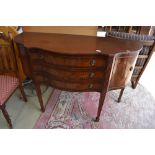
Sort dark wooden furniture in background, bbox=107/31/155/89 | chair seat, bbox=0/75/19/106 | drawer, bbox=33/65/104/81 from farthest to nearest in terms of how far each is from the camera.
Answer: dark wooden furniture in background, bbox=107/31/155/89 → chair seat, bbox=0/75/19/106 → drawer, bbox=33/65/104/81

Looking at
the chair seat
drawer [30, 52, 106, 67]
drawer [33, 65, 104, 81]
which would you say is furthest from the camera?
the chair seat

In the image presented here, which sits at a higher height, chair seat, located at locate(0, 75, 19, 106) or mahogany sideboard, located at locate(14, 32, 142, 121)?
mahogany sideboard, located at locate(14, 32, 142, 121)

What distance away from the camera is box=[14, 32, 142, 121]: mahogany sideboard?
1.26 meters

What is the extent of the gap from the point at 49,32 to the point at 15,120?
3.51ft

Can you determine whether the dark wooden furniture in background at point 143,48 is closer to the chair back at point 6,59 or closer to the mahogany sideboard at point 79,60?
the mahogany sideboard at point 79,60

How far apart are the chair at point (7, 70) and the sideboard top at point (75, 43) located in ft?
0.43

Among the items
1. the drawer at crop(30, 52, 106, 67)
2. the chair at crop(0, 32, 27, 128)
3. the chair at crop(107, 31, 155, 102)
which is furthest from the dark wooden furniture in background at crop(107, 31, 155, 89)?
the chair at crop(0, 32, 27, 128)

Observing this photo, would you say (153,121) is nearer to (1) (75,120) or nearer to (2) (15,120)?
(1) (75,120)

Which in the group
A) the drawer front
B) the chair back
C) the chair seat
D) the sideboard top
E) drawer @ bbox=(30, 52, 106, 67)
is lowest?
the chair seat

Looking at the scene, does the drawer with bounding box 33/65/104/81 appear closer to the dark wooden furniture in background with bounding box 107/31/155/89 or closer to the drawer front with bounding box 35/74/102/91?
the drawer front with bounding box 35/74/102/91
